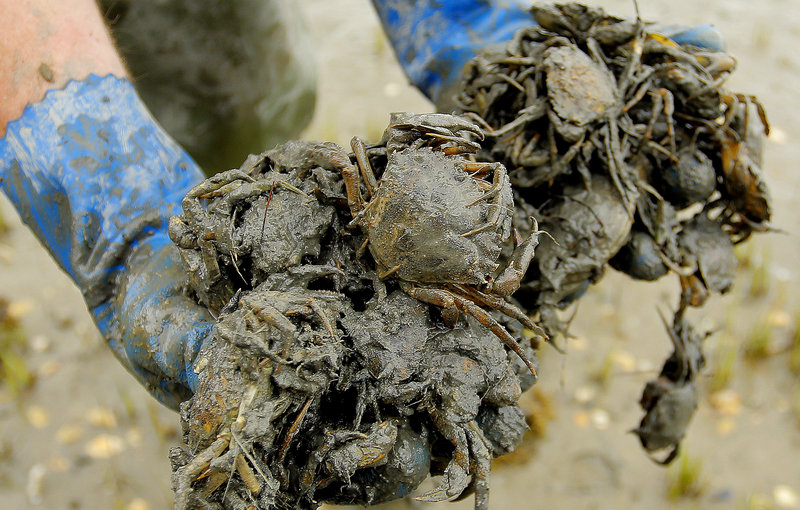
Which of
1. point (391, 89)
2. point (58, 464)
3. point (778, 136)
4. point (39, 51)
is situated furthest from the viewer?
point (391, 89)

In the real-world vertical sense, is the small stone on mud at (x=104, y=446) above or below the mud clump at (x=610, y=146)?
below

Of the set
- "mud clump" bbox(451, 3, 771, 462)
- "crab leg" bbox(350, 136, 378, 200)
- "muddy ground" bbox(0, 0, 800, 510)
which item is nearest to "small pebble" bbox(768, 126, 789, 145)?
"muddy ground" bbox(0, 0, 800, 510)

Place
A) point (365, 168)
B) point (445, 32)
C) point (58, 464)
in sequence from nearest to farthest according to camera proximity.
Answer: point (365, 168) → point (445, 32) → point (58, 464)

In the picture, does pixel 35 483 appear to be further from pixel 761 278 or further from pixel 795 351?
pixel 761 278

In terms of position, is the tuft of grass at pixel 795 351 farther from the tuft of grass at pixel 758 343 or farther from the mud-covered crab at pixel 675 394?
the mud-covered crab at pixel 675 394

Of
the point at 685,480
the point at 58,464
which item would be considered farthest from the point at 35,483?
the point at 685,480

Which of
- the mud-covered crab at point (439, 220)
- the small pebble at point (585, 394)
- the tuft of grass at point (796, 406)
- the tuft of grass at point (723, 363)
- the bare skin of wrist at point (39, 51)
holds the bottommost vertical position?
the tuft of grass at point (796, 406)

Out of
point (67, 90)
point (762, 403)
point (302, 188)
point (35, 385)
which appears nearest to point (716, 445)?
point (762, 403)

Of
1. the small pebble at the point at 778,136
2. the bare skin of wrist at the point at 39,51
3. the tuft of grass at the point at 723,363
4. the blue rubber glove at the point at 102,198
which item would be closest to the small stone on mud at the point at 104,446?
the blue rubber glove at the point at 102,198
